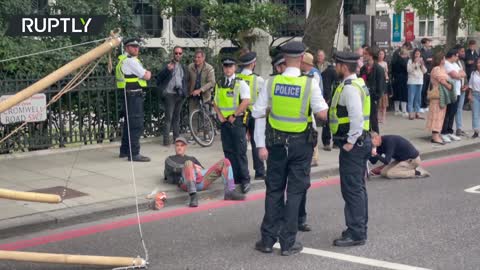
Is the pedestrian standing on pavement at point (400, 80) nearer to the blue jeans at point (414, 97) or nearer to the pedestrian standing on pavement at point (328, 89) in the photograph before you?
the blue jeans at point (414, 97)

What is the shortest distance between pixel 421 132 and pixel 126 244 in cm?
946

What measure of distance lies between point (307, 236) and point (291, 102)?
5.15 feet

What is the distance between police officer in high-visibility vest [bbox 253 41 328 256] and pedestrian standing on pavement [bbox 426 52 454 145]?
7377mm

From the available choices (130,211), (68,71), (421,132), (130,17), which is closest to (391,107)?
(421,132)

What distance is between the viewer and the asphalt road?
6.57m

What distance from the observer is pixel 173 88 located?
1291cm

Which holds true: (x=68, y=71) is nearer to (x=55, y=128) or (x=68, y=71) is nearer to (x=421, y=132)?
(x=55, y=128)

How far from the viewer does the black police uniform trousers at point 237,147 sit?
31.0 ft

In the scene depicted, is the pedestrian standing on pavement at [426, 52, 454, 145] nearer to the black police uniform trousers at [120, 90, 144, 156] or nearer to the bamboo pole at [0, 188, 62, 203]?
the black police uniform trousers at [120, 90, 144, 156]

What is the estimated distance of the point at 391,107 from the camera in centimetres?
1923

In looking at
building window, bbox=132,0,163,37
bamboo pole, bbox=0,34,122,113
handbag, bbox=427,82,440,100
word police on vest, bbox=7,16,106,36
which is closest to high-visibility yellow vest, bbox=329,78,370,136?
bamboo pole, bbox=0,34,122,113

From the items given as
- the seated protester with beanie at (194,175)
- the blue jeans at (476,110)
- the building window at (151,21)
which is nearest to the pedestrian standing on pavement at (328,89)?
the blue jeans at (476,110)

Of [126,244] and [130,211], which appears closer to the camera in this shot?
[126,244]

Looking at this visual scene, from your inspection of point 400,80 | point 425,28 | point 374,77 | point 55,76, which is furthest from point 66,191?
point 425,28
